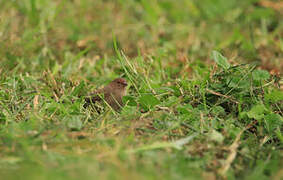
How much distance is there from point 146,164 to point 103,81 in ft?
7.73

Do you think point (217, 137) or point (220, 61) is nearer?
point (217, 137)

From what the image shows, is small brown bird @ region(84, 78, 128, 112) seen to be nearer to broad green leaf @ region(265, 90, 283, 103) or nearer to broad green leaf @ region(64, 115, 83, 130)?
broad green leaf @ region(64, 115, 83, 130)

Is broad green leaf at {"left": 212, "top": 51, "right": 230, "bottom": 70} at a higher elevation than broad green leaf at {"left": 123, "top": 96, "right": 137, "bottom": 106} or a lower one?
higher

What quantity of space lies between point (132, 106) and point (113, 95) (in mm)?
455

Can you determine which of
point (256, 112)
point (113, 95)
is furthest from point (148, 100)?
point (256, 112)

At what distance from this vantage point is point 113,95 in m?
4.21

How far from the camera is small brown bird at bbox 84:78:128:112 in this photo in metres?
4.13

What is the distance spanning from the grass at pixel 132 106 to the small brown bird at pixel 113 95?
0.14m

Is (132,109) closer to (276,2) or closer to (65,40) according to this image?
(65,40)

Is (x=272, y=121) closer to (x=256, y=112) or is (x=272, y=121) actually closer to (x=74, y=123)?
(x=256, y=112)

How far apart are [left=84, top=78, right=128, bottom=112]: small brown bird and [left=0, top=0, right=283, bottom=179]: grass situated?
0.45ft

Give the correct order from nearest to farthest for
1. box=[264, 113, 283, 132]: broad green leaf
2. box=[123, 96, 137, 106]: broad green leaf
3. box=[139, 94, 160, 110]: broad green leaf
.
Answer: box=[264, 113, 283, 132]: broad green leaf → box=[139, 94, 160, 110]: broad green leaf → box=[123, 96, 137, 106]: broad green leaf

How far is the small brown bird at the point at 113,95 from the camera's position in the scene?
4127 mm

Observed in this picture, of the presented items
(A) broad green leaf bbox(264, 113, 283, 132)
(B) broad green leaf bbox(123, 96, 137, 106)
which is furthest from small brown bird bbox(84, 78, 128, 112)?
(A) broad green leaf bbox(264, 113, 283, 132)
